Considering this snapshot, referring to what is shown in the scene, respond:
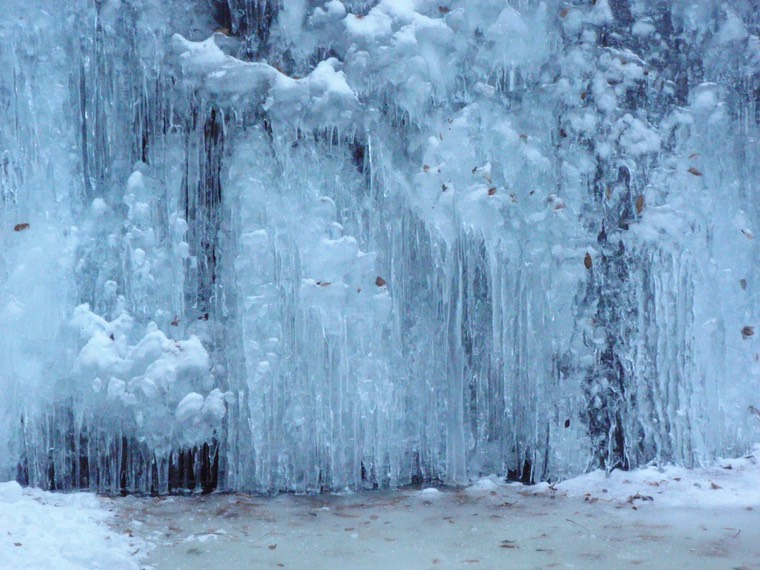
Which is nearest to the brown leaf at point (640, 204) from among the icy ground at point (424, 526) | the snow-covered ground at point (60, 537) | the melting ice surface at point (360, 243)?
the melting ice surface at point (360, 243)

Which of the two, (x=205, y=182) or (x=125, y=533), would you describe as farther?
(x=205, y=182)

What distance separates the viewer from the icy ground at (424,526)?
2791 millimetres

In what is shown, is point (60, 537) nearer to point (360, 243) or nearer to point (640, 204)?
point (360, 243)

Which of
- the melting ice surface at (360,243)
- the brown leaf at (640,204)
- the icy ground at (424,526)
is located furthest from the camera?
the brown leaf at (640,204)

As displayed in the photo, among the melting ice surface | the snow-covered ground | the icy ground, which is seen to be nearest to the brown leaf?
the melting ice surface

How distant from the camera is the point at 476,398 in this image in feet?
12.9

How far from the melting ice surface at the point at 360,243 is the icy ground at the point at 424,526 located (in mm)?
188

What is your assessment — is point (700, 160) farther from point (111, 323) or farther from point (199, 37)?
point (111, 323)

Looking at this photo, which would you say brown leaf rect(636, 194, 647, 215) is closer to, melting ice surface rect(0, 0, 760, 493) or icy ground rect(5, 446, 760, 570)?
melting ice surface rect(0, 0, 760, 493)

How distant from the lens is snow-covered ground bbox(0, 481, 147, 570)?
255 cm

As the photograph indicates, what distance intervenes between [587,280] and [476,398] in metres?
0.90

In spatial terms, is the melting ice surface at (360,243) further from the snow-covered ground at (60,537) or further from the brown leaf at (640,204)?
the snow-covered ground at (60,537)

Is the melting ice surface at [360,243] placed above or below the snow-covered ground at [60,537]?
above

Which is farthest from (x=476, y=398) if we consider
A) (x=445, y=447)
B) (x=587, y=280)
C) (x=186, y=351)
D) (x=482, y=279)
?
(x=186, y=351)
